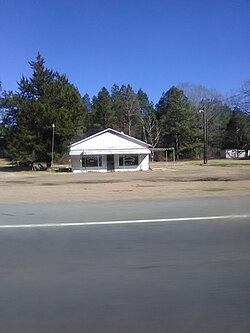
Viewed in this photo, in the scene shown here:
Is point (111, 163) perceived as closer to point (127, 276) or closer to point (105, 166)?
point (105, 166)

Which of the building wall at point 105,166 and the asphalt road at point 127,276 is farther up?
the building wall at point 105,166

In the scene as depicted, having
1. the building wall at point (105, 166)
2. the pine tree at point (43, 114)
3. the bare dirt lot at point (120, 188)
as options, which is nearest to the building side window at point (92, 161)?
the building wall at point (105, 166)

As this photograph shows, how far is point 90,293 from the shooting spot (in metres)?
5.11

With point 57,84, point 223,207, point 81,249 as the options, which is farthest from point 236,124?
point 81,249

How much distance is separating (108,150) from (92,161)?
258cm

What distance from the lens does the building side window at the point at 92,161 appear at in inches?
2000

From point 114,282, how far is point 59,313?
1.24 m

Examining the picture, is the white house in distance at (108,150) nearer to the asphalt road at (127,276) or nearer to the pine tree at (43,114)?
the pine tree at (43,114)

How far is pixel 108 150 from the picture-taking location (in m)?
50.2

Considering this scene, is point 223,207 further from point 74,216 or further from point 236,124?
point 236,124

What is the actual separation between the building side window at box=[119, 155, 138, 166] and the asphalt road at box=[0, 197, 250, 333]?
132ft

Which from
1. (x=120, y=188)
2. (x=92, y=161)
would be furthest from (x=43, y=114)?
(x=120, y=188)

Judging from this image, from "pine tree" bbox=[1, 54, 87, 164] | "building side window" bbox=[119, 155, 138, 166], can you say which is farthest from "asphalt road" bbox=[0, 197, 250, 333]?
"pine tree" bbox=[1, 54, 87, 164]

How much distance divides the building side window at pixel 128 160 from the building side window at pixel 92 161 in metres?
2.61
